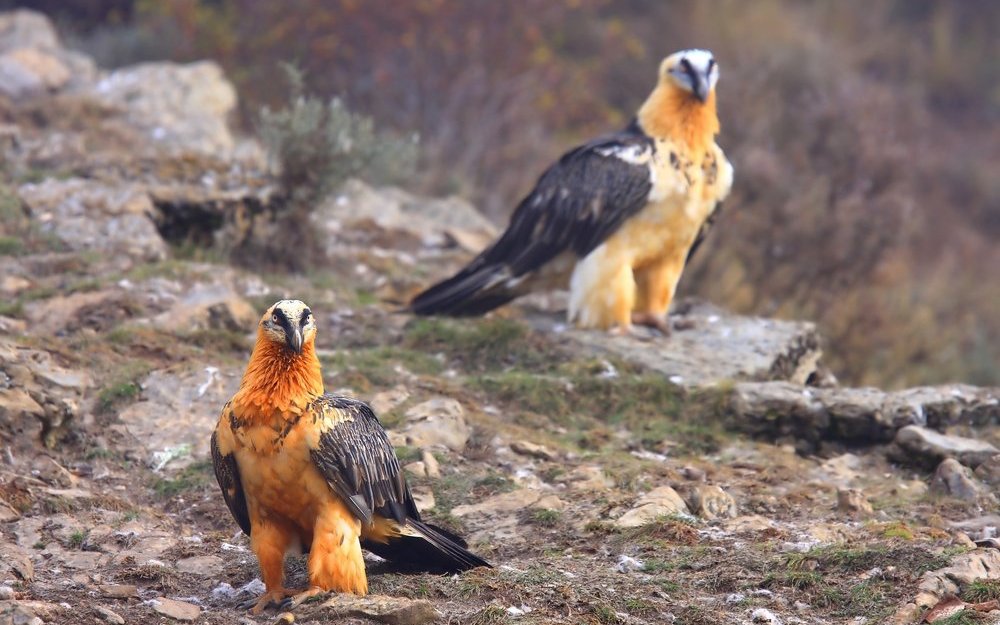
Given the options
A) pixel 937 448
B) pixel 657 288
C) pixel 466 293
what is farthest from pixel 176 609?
pixel 657 288

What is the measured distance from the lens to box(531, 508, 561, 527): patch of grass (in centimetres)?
670

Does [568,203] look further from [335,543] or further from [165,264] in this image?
[335,543]

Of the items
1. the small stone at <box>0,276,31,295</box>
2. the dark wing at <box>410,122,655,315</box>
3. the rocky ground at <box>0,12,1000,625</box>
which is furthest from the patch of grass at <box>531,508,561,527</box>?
the small stone at <box>0,276,31,295</box>

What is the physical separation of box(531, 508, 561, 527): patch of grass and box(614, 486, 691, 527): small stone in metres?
0.28

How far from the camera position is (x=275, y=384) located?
5.71 meters

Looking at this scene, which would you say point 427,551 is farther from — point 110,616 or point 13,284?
point 13,284

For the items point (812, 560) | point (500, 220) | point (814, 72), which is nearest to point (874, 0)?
point (814, 72)

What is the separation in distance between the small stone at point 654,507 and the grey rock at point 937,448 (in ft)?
5.40

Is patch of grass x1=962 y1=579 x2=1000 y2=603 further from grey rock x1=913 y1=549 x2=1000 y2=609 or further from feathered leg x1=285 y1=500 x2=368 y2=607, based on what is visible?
feathered leg x1=285 y1=500 x2=368 y2=607

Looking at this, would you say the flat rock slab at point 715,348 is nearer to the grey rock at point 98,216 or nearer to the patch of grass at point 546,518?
the patch of grass at point 546,518

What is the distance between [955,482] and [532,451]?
7.02ft

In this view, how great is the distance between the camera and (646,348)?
9.60 metres

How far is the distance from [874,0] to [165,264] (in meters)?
20.9

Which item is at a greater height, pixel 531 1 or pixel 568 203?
pixel 531 1
